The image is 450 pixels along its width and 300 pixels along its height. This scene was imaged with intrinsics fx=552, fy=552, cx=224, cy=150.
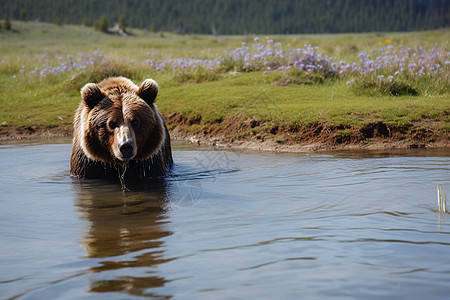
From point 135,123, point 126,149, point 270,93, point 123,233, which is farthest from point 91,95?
point 270,93

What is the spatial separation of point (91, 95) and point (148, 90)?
30.2 inches

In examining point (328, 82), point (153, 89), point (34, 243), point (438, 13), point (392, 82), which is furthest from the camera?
point (438, 13)

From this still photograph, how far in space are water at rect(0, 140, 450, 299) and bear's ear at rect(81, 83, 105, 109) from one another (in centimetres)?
117

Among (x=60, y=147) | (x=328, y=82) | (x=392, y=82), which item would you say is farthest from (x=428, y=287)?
(x=328, y=82)

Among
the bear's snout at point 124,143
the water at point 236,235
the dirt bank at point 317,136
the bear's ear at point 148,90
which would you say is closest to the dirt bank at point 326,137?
the dirt bank at point 317,136

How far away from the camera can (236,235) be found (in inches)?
195

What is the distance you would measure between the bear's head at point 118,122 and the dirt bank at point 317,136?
3743 millimetres

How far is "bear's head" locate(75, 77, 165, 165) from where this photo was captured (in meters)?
6.91

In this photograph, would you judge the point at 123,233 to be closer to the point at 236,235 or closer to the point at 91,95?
the point at 236,235

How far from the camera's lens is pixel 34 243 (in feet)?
15.9

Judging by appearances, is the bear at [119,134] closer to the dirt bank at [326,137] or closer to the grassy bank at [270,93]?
the dirt bank at [326,137]

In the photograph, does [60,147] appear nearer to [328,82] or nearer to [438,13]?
[328,82]

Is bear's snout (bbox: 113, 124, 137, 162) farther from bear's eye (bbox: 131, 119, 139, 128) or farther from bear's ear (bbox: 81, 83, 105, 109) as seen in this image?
bear's ear (bbox: 81, 83, 105, 109)

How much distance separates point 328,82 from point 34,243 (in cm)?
1195
